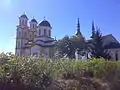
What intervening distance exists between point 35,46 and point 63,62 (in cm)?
3826

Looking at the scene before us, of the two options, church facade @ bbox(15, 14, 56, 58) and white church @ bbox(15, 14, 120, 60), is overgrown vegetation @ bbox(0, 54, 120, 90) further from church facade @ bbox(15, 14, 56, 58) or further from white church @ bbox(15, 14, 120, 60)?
church facade @ bbox(15, 14, 56, 58)

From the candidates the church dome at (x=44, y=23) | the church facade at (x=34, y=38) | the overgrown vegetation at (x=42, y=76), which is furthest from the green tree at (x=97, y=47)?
the overgrown vegetation at (x=42, y=76)

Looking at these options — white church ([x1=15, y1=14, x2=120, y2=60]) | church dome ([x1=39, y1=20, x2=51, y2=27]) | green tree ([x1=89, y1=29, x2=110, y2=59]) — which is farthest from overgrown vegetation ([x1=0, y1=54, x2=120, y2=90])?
church dome ([x1=39, y1=20, x2=51, y2=27])

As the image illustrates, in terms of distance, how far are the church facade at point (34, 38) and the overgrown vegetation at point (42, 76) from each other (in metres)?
31.4

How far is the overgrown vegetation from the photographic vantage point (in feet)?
23.0

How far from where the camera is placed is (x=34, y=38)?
178 ft

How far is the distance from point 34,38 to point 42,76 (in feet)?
156

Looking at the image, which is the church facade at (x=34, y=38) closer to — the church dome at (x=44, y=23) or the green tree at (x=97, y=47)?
the church dome at (x=44, y=23)

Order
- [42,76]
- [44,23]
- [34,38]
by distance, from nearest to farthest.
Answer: [42,76], [44,23], [34,38]

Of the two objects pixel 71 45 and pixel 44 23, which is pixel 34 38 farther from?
pixel 71 45

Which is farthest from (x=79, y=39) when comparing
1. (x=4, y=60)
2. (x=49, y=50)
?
(x=4, y=60)

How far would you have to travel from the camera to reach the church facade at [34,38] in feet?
156

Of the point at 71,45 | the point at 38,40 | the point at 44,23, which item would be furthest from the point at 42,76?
the point at 44,23

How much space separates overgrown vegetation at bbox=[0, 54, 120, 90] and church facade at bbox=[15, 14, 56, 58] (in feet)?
103
